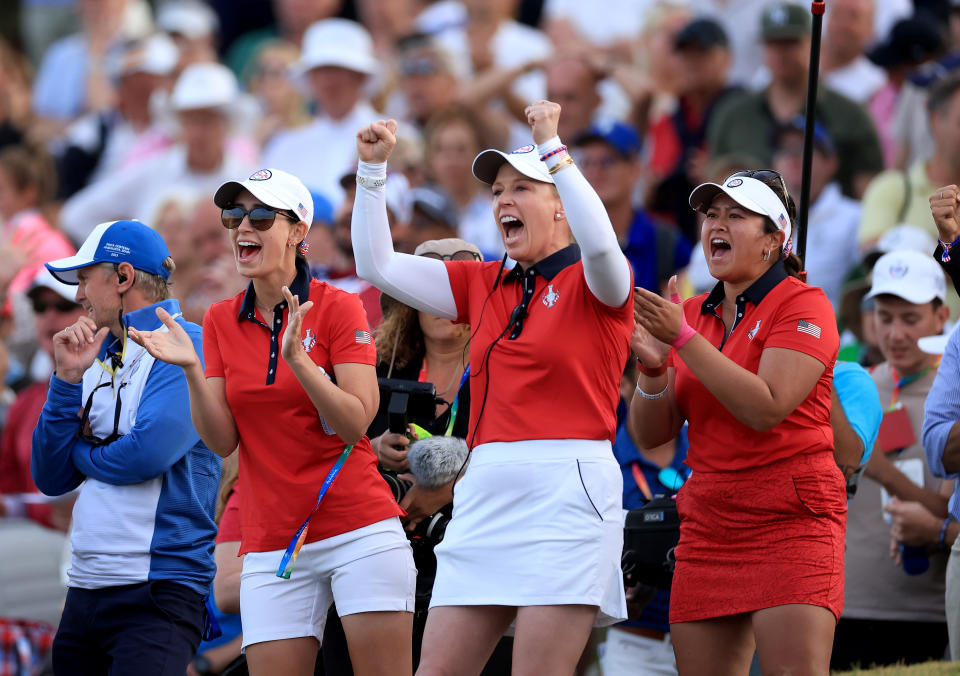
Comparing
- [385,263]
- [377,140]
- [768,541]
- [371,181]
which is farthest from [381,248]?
[768,541]

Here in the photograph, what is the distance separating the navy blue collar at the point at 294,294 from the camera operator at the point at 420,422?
706 mm

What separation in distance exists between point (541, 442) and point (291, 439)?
88cm

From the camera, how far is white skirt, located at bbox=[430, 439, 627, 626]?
4.42 meters

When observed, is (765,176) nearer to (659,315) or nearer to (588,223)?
(659,315)

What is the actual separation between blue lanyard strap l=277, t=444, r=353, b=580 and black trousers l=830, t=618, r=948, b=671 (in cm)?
303

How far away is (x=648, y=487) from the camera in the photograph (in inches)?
250

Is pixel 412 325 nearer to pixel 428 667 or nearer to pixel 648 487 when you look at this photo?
pixel 648 487

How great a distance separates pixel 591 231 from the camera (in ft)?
14.3

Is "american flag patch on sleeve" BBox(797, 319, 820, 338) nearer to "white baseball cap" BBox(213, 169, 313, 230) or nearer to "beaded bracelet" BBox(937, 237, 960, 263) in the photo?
"beaded bracelet" BBox(937, 237, 960, 263)

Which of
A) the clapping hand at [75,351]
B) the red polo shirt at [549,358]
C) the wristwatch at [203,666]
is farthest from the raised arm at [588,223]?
the wristwatch at [203,666]

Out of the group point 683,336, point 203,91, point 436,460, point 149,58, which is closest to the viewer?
point 683,336

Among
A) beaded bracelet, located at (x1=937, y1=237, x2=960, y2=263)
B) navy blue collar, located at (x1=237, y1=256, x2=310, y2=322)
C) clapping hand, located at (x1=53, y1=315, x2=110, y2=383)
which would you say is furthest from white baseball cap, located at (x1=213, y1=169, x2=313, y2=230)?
beaded bracelet, located at (x1=937, y1=237, x2=960, y2=263)

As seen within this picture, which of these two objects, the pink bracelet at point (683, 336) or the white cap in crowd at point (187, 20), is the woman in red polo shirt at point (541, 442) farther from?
the white cap in crowd at point (187, 20)

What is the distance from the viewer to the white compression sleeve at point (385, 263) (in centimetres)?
485
